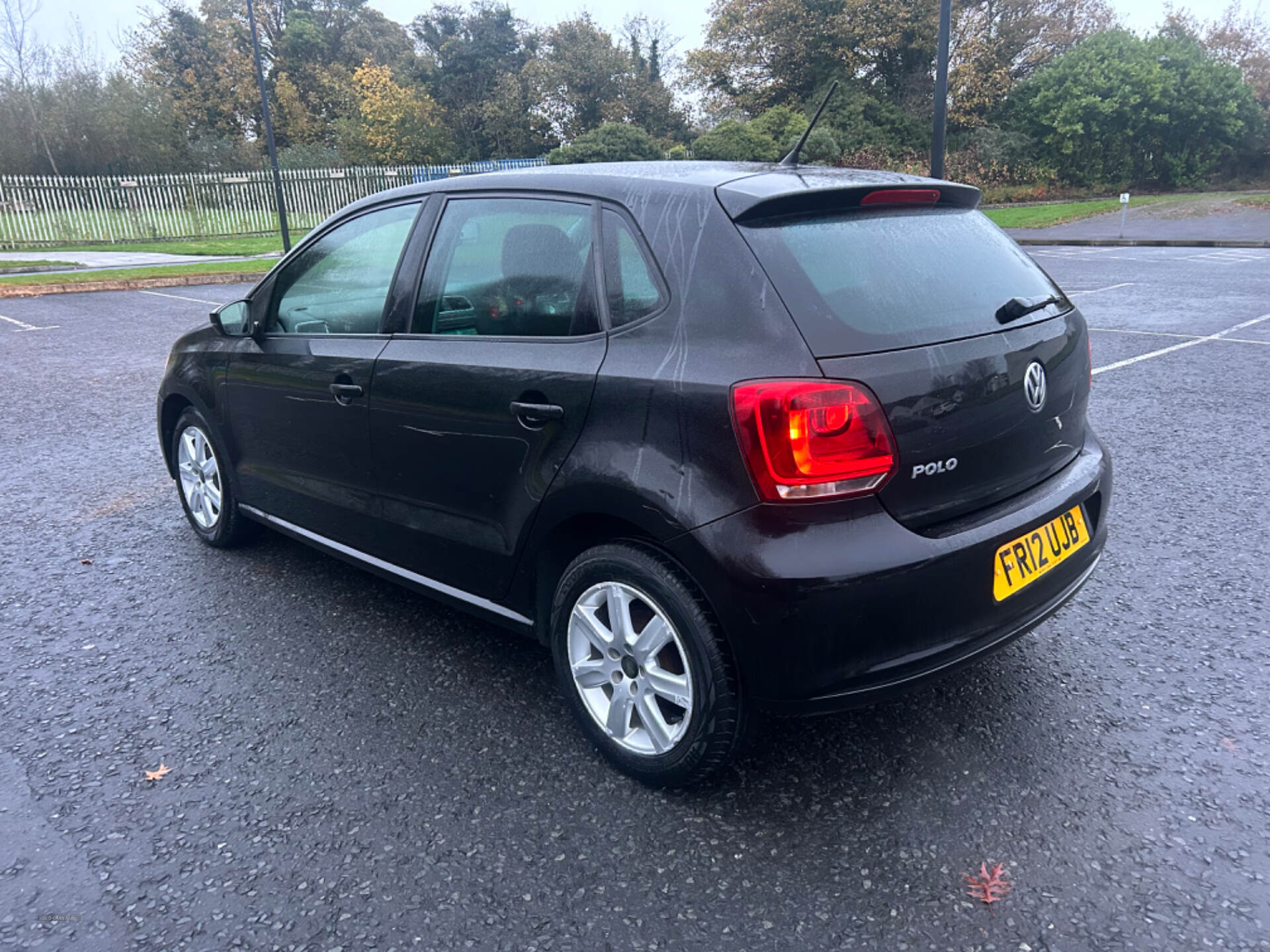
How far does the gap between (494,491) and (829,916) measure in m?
1.48

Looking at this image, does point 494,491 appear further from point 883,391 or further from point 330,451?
point 883,391

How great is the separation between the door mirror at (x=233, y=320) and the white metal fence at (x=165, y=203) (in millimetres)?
23571

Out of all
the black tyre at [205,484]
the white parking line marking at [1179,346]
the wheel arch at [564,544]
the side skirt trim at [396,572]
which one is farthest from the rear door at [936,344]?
the white parking line marking at [1179,346]

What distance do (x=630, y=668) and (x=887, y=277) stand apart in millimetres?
1270

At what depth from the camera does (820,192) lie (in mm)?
2588

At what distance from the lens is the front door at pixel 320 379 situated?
3.40 m

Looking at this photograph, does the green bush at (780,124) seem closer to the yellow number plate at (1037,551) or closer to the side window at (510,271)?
the side window at (510,271)

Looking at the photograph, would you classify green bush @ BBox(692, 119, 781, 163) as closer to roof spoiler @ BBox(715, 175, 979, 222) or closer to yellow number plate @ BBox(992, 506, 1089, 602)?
roof spoiler @ BBox(715, 175, 979, 222)

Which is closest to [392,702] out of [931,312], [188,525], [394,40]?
[931,312]

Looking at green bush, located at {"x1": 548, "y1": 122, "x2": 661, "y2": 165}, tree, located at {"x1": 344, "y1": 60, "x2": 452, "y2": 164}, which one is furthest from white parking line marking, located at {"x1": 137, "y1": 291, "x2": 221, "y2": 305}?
tree, located at {"x1": 344, "y1": 60, "x2": 452, "y2": 164}

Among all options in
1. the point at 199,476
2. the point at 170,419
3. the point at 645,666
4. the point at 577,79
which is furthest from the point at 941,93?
the point at 577,79

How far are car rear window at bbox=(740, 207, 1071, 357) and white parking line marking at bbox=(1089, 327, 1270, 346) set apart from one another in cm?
798

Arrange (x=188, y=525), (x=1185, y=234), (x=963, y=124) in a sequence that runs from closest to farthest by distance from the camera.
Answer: (x=188, y=525)
(x=1185, y=234)
(x=963, y=124)

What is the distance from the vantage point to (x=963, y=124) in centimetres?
3762
